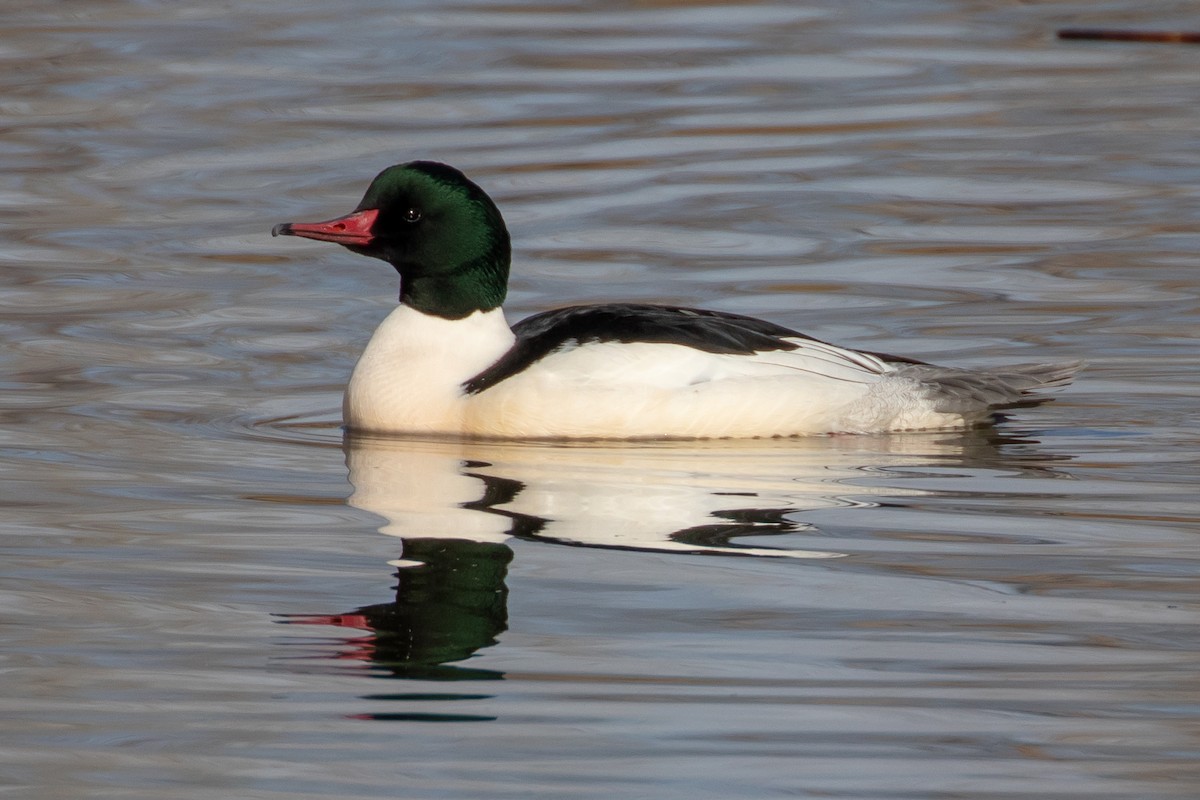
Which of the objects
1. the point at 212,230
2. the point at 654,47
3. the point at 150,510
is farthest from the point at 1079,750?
the point at 654,47

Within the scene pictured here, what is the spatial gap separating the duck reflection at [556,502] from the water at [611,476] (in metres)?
0.02

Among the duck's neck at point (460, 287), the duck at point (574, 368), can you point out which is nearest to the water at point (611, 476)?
the duck at point (574, 368)

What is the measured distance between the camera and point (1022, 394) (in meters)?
8.23

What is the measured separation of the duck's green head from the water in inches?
25.2

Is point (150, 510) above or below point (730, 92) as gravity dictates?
below

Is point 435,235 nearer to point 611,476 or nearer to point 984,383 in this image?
point 611,476

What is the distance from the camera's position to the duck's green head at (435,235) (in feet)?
26.4

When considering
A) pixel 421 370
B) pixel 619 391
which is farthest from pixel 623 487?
pixel 421 370

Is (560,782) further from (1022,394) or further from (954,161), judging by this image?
(954,161)

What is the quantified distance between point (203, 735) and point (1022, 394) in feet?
14.0

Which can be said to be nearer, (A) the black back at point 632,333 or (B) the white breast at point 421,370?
(A) the black back at point 632,333

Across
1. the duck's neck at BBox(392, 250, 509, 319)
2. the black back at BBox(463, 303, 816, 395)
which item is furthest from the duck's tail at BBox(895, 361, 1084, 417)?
the duck's neck at BBox(392, 250, 509, 319)

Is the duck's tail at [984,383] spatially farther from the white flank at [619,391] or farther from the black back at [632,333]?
the black back at [632,333]

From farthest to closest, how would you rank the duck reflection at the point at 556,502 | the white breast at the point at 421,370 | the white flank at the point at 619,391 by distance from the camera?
the white breast at the point at 421,370 < the white flank at the point at 619,391 < the duck reflection at the point at 556,502
